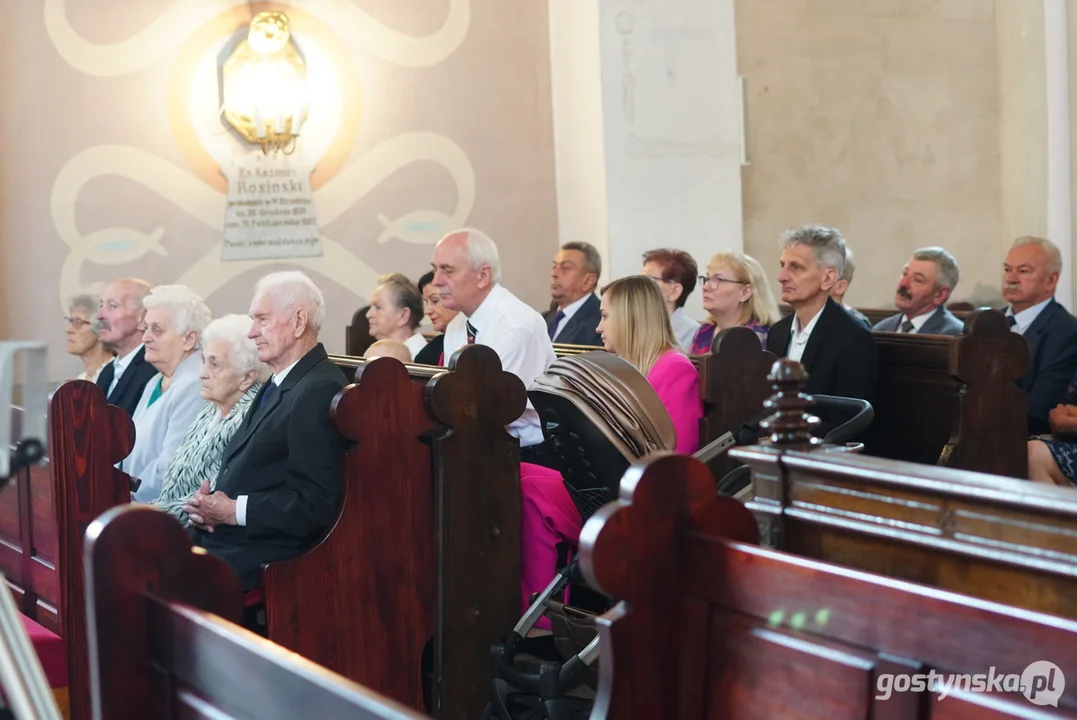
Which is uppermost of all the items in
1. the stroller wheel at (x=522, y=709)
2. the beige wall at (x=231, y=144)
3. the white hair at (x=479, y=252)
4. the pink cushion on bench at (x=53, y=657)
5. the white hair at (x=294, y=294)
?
the beige wall at (x=231, y=144)

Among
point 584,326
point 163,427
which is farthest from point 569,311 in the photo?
point 163,427

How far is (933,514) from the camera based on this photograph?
2.01 m

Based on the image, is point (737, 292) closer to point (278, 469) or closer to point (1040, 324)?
point (1040, 324)

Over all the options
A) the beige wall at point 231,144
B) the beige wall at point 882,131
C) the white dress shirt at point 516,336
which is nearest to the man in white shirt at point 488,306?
the white dress shirt at point 516,336

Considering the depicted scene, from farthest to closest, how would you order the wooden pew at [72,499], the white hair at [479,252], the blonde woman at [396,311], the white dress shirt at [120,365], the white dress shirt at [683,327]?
the blonde woman at [396,311] < the white dress shirt at [683,327] < the white dress shirt at [120,365] < the white hair at [479,252] < the wooden pew at [72,499]

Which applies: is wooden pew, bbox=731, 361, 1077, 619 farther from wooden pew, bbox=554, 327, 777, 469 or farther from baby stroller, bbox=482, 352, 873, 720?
wooden pew, bbox=554, 327, 777, 469

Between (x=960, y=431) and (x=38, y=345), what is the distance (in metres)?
3.08

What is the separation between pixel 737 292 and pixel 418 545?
2509mm

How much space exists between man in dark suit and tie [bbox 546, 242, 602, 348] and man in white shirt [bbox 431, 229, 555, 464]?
172 centimetres

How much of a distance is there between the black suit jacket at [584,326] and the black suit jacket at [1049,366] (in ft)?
7.15

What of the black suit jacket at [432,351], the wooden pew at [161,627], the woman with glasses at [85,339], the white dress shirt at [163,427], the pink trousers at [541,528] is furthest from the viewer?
the woman with glasses at [85,339]

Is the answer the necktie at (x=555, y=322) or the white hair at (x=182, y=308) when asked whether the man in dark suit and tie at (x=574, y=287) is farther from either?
the white hair at (x=182, y=308)

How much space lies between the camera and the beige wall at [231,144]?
21.9 feet

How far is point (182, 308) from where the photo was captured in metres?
4.47
